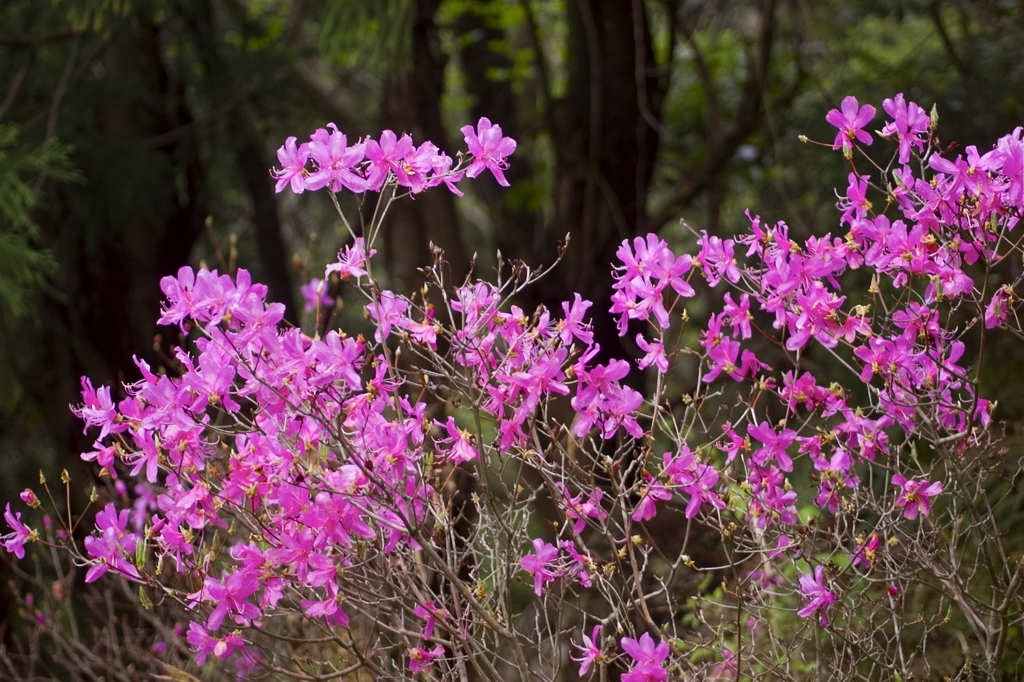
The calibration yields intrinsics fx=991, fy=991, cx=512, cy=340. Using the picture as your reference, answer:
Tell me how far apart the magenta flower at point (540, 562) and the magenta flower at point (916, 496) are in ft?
2.36

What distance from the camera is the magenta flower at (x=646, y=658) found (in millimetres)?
1761

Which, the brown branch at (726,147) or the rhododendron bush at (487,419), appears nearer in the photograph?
the rhododendron bush at (487,419)

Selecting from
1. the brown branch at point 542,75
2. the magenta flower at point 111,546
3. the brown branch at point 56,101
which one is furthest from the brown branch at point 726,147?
the magenta flower at point 111,546

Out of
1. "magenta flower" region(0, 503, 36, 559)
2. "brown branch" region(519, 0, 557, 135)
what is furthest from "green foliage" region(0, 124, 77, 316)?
"brown branch" region(519, 0, 557, 135)

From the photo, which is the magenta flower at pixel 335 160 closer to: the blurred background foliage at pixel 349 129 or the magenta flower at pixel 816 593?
the magenta flower at pixel 816 593

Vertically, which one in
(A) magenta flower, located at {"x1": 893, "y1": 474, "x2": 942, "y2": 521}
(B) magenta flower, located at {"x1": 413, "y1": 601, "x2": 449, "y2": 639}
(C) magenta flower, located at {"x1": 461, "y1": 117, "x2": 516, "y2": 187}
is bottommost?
(A) magenta flower, located at {"x1": 893, "y1": 474, "x2": 942, "y2": 521}

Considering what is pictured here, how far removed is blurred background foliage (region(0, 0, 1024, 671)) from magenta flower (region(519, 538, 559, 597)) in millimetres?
2866

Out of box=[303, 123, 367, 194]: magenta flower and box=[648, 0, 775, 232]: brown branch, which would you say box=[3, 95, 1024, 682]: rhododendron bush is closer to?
box=[303, 123, 367, 194]: magenta flower

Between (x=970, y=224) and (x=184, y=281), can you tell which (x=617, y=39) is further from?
(x=184, y=281)

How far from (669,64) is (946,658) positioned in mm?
3438

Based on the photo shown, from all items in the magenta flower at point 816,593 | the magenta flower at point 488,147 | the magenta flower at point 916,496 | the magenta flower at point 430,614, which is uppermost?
the magenta flower at point 488,147

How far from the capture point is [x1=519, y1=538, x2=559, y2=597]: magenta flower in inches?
77.8

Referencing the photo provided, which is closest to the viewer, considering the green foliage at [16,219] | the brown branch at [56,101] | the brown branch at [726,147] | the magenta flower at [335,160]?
the magenta flower at [335,160]

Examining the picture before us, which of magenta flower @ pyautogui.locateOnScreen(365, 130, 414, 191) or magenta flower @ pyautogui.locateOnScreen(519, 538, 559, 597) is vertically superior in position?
magenta flower @ pyautogui.locateOnScreen(365, 130, 414, 191)
